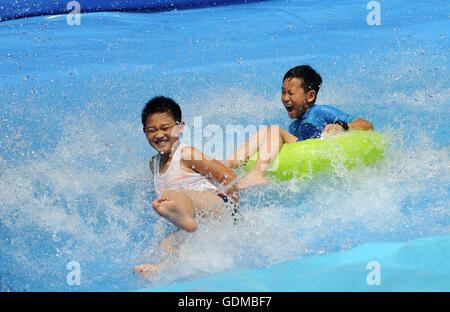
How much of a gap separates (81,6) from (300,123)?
3.57 metres

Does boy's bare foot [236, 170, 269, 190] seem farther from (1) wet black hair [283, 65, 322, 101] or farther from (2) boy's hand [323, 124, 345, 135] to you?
(1) wet black hair [283, 65, 322, 101]

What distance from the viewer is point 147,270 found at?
2236 millimetres

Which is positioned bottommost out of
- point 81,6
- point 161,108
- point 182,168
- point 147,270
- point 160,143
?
point 147,270

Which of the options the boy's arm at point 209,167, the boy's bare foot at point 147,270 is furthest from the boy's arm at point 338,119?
the boy's bare foot at point 147,270

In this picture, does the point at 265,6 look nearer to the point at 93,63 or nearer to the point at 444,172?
the point at 93,63

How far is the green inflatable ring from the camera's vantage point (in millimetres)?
2709

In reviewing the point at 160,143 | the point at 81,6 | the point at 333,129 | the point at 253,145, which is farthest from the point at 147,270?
the point at 81,6

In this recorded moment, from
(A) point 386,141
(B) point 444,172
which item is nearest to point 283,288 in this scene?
(A) point 386,141

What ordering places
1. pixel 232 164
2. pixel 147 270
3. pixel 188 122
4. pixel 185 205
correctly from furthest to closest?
pixel 188 122 → pixel 232 164 → pixel 185 205 → pixel 147 270

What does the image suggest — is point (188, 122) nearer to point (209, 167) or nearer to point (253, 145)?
point (253, 145)

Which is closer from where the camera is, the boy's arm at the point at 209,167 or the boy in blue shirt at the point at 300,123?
the boy's arm at the point at 209,167

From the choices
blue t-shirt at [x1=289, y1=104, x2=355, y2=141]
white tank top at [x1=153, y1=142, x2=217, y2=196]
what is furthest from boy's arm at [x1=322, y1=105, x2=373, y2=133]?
white tank top at [x1=153, y1=142, x2=217, y2=196]

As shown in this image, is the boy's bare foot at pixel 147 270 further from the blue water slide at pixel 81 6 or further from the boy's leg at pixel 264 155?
the blue water slide at pixel 81 6

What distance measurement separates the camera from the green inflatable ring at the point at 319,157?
2.71m
